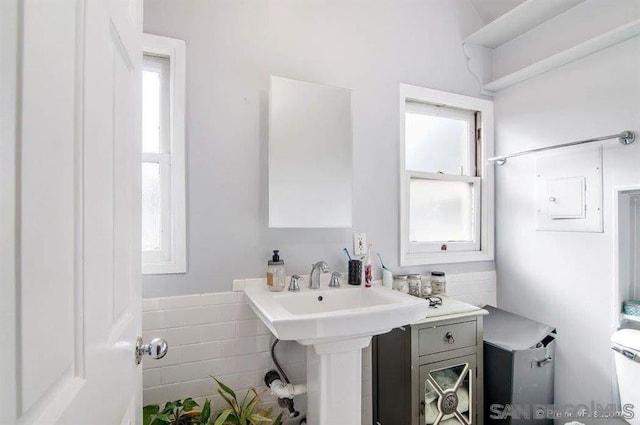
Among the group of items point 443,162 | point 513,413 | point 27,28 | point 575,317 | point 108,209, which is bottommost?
point 513,413

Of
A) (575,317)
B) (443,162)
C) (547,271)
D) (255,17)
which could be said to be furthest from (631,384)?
(255,17)

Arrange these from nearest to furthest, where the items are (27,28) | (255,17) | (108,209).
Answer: (27,28), (108,209), (255,17)

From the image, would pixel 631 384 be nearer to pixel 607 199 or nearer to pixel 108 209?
pixel 607 199

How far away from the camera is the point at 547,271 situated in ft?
6.29

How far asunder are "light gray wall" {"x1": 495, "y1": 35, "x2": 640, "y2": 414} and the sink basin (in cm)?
108

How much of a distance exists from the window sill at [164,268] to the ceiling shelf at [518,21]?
2.26m

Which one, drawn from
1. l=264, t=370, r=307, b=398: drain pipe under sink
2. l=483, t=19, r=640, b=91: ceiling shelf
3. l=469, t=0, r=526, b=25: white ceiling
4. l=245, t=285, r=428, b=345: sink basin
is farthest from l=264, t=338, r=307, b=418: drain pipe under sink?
l=469, t=0, r=526, b=25: white ceiling

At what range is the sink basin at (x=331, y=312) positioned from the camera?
43.9 inches

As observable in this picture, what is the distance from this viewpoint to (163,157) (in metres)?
1.47

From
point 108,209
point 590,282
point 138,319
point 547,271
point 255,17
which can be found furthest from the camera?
point 547,271

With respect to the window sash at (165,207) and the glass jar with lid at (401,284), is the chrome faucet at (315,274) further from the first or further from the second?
the window sash at (165,207)

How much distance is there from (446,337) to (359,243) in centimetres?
65

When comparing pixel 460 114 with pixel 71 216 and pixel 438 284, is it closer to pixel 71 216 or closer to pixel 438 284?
pixel 438 284

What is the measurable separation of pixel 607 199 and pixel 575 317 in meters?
0.68
